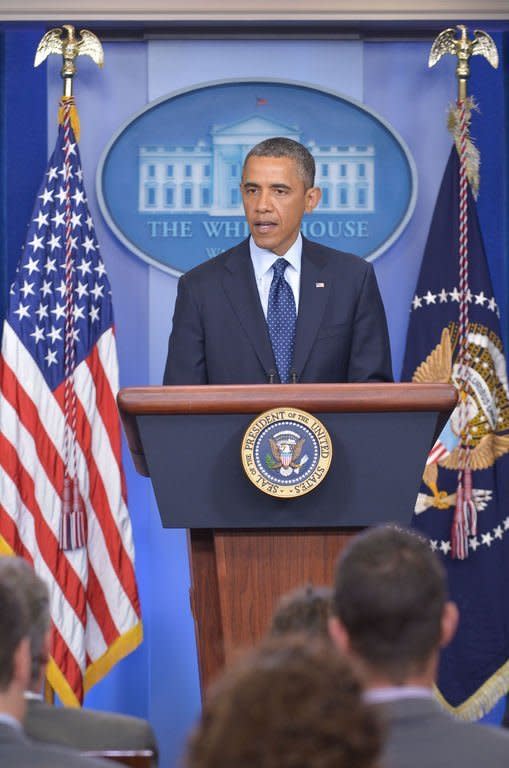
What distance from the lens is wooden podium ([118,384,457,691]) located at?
2.79m

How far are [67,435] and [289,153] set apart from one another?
1.92 meters

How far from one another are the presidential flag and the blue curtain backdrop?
0.22 m

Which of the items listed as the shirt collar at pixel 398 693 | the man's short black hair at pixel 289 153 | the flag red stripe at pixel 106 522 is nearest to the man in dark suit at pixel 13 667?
the shirt collar at pixel 398 693

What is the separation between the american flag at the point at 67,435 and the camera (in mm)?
5105

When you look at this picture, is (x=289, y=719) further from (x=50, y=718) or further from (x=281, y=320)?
(x=281, y=320)

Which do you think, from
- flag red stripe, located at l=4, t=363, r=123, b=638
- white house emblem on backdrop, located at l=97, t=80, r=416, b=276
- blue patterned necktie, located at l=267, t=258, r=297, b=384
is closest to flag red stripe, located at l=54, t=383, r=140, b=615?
flag red stripe, located at l=4, t=363, r=123, b=638

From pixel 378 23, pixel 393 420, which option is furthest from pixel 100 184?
pixel 393 420

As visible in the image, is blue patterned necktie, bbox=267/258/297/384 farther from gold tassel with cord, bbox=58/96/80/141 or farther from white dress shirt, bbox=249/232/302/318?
gold tassel with cord, bbox=58/96/80/141

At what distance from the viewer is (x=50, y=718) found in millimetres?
2070

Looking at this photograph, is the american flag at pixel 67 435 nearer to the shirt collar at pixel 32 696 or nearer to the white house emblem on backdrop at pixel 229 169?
the white house emblem on backdrop at pixel 229 169

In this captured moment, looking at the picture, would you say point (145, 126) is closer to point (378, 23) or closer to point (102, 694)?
point (378, 23)

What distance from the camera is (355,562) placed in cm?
185

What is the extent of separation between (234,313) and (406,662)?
1.81 m

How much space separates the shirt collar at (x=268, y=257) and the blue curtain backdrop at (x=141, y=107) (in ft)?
6.74
